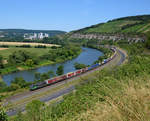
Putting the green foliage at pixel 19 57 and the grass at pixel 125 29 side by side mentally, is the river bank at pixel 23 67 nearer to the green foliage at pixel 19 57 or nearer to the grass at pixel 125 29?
the green foliage at pixel 19 57

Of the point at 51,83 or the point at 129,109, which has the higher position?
the point at 129,109

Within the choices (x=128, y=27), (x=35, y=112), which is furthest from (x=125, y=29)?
(x=35, y=112)

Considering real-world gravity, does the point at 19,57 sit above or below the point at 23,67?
above

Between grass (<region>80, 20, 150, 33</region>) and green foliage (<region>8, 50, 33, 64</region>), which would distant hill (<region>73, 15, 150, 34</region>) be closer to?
grass (<region>80, 20, 150, 33</region>)

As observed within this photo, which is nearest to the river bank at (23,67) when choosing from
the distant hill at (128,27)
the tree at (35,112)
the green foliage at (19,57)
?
the green foliage at (19,57)

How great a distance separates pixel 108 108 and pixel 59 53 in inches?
2683

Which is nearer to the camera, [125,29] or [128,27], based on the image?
[125,29]

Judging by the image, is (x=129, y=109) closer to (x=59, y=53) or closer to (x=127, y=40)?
(x=59, y=53)

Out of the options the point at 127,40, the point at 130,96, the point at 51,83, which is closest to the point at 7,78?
the point at 51,83

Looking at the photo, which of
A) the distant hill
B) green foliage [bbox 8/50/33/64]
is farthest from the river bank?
the distant hill

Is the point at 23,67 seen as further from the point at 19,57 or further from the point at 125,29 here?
the point at 125,29

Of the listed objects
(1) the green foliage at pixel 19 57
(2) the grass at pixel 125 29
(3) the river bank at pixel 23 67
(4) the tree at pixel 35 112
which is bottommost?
(3) the river bank at pixel 23 67

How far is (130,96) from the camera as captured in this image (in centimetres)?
391

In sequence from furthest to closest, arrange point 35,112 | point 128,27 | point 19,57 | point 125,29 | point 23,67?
point 128,27 → point 125,29 → point 19,57 → point 23,67 → point 35,112
